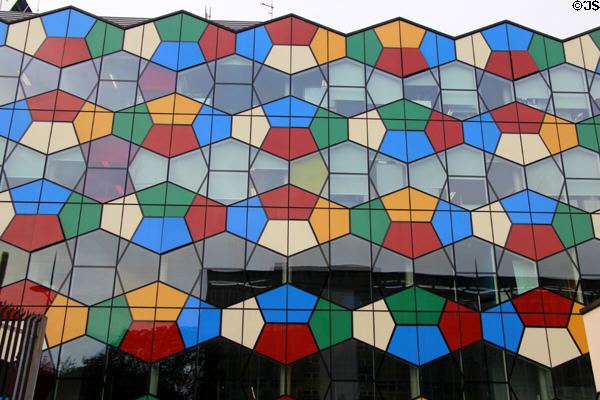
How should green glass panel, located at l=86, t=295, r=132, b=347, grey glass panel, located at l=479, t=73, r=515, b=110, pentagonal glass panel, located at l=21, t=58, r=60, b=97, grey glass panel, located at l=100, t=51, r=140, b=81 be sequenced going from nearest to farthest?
green glass panel, located at l=86, t=295, r=132, b=347 < pentagonal glass panel, located at l=21, t=58, r=60, b=97 < grey glass panel, located at l=100, t=51, r=140, b=81 < grey glass panel, located at l=479, t=73, r=515, b=110

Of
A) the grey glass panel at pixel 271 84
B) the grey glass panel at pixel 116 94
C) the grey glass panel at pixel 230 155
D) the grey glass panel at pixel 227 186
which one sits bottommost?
the grey glass panel at pixel 227 186

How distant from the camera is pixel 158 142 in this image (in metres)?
21.1

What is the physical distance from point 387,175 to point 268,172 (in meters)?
4.10

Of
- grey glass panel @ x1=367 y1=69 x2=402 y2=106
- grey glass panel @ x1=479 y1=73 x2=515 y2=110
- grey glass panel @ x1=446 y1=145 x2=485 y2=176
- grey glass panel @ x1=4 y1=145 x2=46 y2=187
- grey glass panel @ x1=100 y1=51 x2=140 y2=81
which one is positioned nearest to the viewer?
grey glass panel @ x1=4 y1=145 x2=46 y2=187

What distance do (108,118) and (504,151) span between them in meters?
14.0

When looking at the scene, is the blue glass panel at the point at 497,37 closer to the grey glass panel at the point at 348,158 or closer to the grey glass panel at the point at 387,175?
the grey glass panel at the point at 387,175

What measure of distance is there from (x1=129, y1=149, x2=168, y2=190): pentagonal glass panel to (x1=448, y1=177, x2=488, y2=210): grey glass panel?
988 cm

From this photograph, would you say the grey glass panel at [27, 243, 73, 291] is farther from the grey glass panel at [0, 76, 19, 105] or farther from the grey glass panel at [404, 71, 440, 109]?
the grey glass panel at [404, 71, 440, 109]

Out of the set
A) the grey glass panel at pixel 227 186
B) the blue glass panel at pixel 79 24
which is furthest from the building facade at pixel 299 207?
the blue glass panel at pixel 79 24

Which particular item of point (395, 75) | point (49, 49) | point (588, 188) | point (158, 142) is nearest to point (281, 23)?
point (395, 75)

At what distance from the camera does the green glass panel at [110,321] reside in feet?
61.3

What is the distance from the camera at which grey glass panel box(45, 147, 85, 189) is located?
67.2 feet

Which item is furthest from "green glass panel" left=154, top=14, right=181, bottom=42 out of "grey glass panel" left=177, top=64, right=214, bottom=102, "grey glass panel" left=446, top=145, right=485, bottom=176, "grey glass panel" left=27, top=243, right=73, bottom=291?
"grey glass panel" left=446, top=145, right=485, bottom=176

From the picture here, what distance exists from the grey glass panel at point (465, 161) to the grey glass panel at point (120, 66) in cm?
1171
